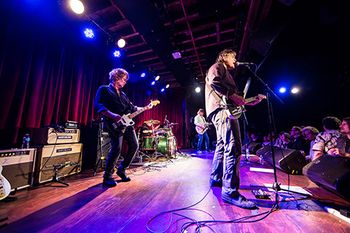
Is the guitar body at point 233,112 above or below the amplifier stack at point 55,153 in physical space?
above

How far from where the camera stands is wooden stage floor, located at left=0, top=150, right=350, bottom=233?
1186mm

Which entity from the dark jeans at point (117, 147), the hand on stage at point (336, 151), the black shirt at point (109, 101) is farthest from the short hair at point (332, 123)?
the black shirt at point (109, 101)

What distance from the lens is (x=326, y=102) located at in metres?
7.21

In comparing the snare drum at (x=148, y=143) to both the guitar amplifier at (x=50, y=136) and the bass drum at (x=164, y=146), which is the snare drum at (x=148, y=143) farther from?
the guitar amplifier at (x=50, y=136)

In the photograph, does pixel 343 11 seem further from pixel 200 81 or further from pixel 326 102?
pixel 200 81

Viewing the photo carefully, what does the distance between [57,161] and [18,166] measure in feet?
1.81

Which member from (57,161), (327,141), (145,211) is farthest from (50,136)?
(327,141)

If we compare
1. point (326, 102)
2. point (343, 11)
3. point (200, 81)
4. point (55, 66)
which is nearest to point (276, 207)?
point (55, 66)

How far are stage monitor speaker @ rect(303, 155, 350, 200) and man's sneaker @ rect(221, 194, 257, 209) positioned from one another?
32.8 inches

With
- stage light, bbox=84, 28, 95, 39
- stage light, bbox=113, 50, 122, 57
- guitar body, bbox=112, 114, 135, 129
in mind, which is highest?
stage light, bbox=113, 50, 122, 57

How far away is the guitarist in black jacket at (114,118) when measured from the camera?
2.33 m

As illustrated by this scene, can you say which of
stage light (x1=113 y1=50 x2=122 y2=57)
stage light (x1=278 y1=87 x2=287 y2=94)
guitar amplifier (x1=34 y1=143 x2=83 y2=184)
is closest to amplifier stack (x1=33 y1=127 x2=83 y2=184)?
guitar amplifier (x1=34 y1=143 x2=83 y2=184)

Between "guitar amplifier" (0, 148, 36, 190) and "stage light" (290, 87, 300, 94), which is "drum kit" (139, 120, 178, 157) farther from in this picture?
"stage light" (290, 87, 300, 94)

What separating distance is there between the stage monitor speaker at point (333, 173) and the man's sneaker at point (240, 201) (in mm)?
832
